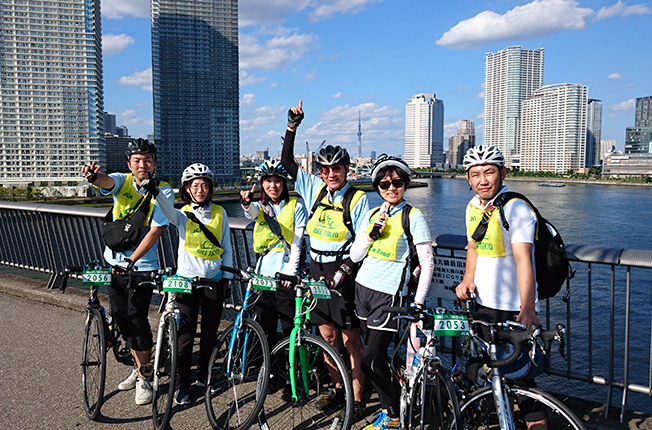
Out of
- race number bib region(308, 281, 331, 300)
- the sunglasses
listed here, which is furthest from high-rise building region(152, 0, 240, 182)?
the sunglasses

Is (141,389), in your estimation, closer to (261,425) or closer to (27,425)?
(27,425)

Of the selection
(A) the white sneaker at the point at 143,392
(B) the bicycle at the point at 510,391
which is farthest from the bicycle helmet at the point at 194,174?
(B) the bicycle at the point at 510,391

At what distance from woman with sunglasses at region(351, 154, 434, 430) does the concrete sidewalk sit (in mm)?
1514

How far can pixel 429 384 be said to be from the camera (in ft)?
10.4

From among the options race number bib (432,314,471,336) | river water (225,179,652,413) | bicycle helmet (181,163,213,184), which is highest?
bicycle helmet (181,163,213,184)

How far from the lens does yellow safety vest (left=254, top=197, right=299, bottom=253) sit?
4352mm

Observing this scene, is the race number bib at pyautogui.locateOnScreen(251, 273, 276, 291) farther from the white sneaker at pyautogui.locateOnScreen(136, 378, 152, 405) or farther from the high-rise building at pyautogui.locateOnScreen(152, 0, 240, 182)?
the high-rise building at pyautogui.locateOnScreen(152, 0, 240, 182)

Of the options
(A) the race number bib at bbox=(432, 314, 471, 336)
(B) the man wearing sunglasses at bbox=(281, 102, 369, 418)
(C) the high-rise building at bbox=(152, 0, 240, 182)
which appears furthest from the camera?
(C) the high-rise building at bbox=(152, 0, 240, 182)

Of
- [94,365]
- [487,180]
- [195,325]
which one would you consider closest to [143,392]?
[94,365]

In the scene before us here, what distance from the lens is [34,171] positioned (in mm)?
118500

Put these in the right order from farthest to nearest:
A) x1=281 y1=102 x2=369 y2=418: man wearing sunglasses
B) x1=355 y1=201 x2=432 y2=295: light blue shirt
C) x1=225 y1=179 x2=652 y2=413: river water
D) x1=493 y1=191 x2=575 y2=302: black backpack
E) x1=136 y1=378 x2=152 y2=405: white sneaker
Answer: x1=225 y1=179 x2=652 y2=413: river water
x1=136 y1=378 x2=152 y2=405: white sneaker
x1=281 y1=102 x2=369 y2=418: man wearing sunglasses
x1=355 y1=201 x2=432 y2=295: light blue shirt
x1=493 y1=191 x2=575 y2=302: black backpack

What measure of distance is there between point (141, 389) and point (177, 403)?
369mm

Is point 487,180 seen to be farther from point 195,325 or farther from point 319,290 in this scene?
point 195,325

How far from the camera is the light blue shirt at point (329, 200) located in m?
4.04
